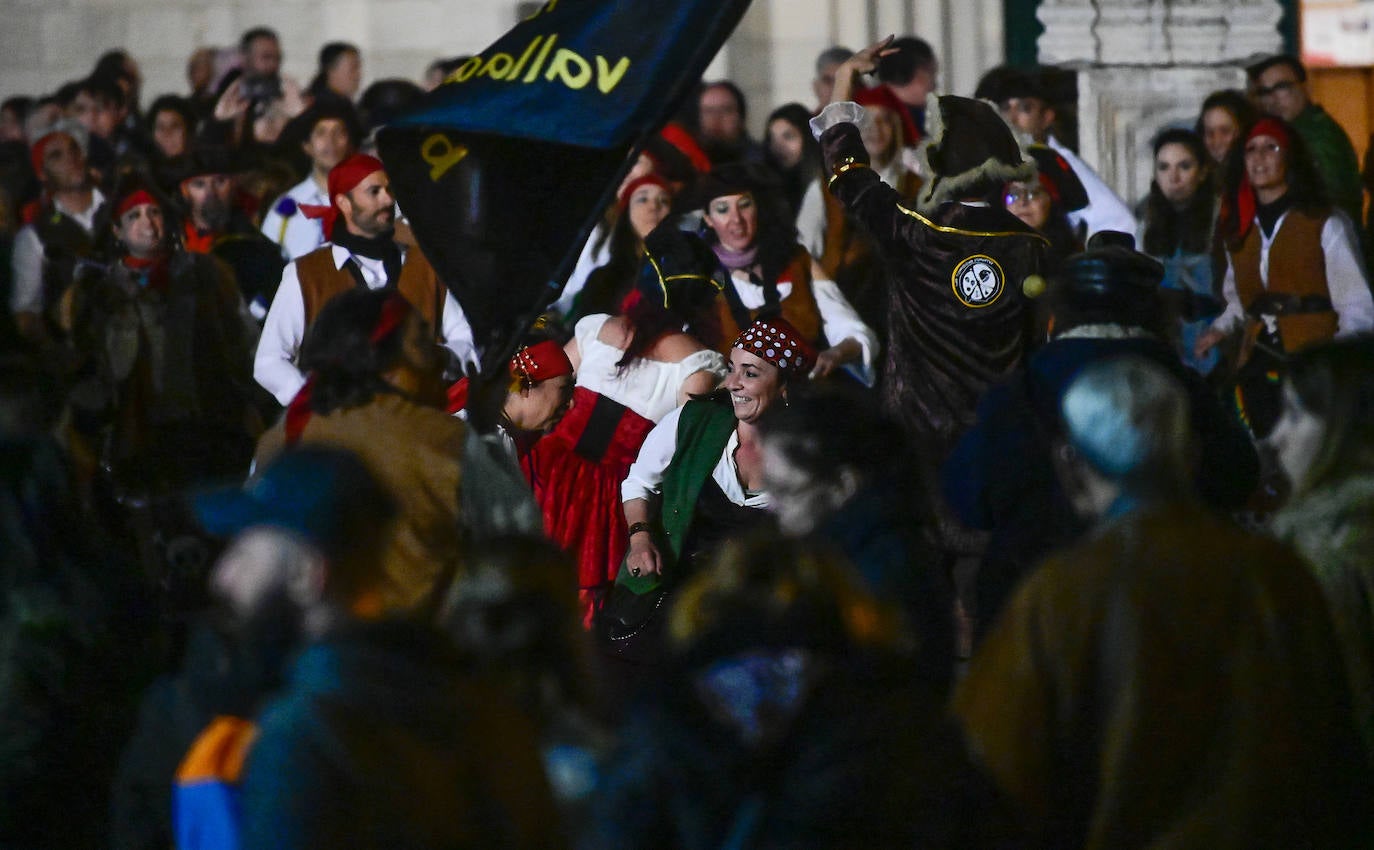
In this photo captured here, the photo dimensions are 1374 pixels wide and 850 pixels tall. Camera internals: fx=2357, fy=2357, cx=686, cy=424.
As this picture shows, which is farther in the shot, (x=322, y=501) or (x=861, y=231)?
(x=861, y=231)

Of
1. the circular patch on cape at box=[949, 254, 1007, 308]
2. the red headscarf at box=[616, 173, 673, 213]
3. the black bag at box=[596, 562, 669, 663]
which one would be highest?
the red headscarf at box=[616, 173, 673, 213]

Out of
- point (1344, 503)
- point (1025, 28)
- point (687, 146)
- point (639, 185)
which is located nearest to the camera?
point (1344, 503)

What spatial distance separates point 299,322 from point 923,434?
7.29 feet

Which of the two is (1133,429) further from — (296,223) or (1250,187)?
(296,223)

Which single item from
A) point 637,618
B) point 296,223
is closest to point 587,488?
point 637,618

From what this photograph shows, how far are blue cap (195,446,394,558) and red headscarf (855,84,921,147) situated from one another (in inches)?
267

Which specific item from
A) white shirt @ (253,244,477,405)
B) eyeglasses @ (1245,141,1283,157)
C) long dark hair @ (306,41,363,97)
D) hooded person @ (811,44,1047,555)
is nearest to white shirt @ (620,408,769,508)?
hooded person @ (811,44,1047,555)

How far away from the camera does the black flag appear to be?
5.69 meters

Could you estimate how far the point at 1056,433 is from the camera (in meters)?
5.82

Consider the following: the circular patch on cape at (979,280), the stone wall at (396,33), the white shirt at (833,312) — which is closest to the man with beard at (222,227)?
the white shirt at (833,312)

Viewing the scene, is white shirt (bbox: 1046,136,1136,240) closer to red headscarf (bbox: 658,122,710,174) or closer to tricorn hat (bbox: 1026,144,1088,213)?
tricorn hat (bbox: 1026,144,1088,213)

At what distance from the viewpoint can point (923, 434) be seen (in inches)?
293

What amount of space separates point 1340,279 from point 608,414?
3479 millimetres

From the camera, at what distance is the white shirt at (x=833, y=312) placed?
8922 mm
